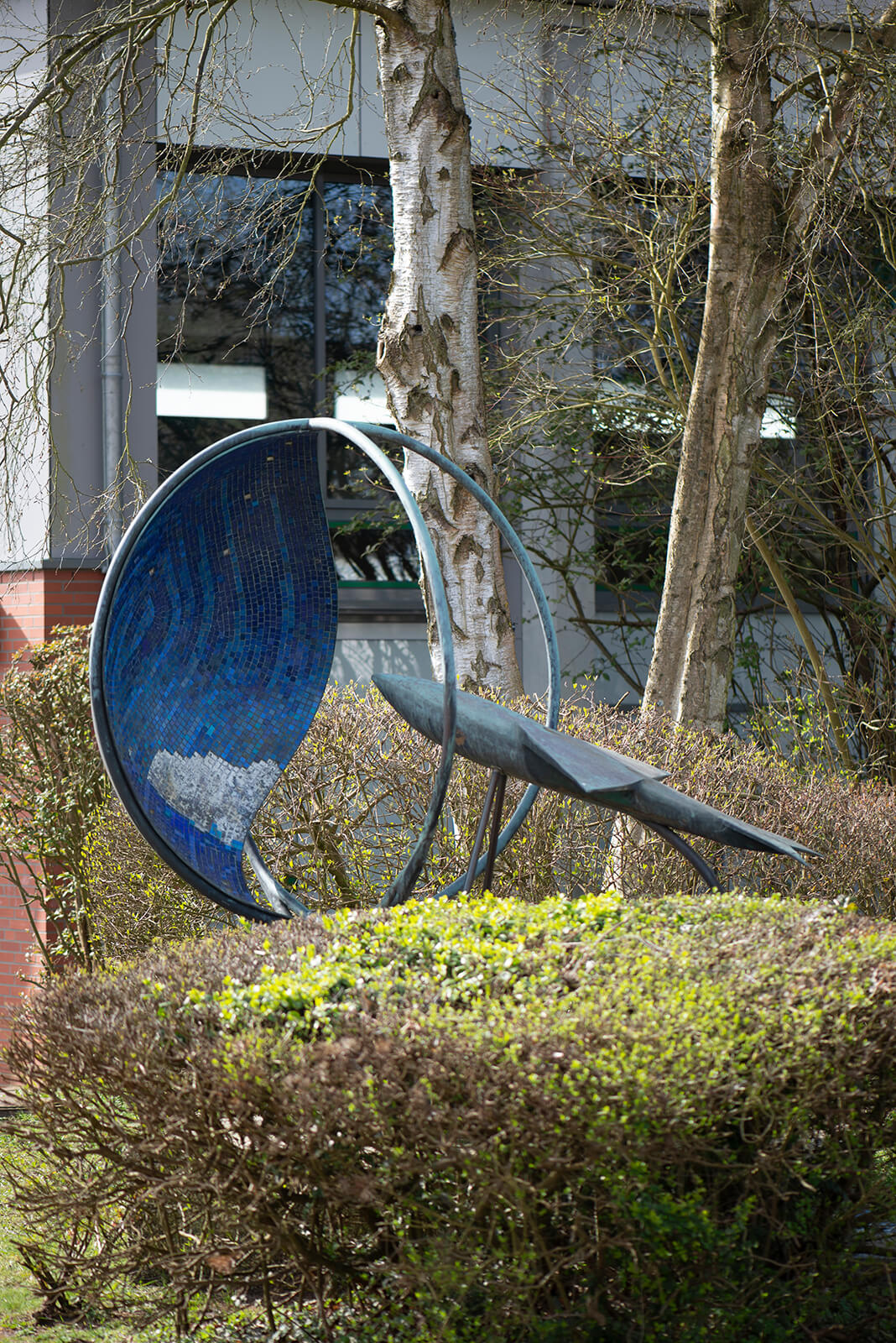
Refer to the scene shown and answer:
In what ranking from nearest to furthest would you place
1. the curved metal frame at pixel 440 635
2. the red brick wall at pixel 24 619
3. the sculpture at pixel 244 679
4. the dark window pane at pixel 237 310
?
the curved metal frame at pixel 440 635 < the sculpture at pixel 244 679 < the red brick wall at pixel 24 619 < the dark window pane at pixel 237 310

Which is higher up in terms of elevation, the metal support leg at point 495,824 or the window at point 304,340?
the window at point 304,340

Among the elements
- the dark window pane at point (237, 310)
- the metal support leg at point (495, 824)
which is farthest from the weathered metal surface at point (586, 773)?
the dark window pane at point (237, 310)

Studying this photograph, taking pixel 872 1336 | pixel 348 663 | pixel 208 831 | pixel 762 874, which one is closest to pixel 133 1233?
pixel 208 831

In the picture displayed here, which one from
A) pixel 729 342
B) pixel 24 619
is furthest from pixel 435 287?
pixel 24 619

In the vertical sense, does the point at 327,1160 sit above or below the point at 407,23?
below

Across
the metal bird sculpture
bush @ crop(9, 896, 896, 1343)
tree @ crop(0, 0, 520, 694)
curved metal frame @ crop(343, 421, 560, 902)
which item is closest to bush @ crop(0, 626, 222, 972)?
tree @ crop(0, 0, 520, 694)

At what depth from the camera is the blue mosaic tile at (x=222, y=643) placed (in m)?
4.81

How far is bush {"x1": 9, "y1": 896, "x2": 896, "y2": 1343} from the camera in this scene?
2844 mm

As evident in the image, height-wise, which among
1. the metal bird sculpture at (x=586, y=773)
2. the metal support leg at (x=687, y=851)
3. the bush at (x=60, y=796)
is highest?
the metal bird sculpture at (x=586, y=773)

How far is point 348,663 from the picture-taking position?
1016 cm

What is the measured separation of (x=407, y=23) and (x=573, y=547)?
15.2ft

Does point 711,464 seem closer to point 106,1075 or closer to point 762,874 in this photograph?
point 762,874

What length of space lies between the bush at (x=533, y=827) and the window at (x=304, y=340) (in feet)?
13.0

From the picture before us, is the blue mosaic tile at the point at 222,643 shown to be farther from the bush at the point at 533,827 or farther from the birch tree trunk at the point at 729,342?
the birch tree trunk at the point at 729,342
